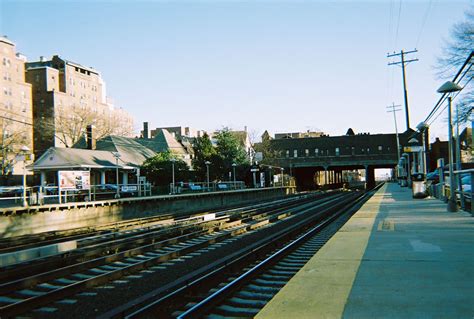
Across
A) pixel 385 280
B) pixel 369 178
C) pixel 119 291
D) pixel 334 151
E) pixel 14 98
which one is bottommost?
pixel 119 291

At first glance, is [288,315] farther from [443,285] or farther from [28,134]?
[28,134]

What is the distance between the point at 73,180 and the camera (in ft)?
93.9

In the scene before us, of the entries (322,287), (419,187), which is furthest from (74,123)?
(322,287)

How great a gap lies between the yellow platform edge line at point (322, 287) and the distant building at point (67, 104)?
70852 millimetres

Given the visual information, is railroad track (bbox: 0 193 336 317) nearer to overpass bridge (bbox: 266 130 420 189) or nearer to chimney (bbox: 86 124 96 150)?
chimney (bbox: 86 124 96 150)

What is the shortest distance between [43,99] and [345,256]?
326 ft

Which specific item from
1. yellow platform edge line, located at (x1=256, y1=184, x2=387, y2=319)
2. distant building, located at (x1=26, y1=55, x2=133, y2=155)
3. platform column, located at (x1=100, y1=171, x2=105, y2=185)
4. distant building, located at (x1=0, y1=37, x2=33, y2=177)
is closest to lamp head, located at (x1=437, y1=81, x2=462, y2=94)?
yellow platform edge line, located at (x1=256, y1=184, x2=387, y2=319)

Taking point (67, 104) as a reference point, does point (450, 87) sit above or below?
below

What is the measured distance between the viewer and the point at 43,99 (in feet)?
320

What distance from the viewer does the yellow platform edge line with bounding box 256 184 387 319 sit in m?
5.40

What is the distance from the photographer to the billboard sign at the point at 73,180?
91.0 ft

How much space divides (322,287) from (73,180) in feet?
81.4

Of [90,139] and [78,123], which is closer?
[90,139]

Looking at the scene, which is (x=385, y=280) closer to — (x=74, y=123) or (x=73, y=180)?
(x=73, y=180)
